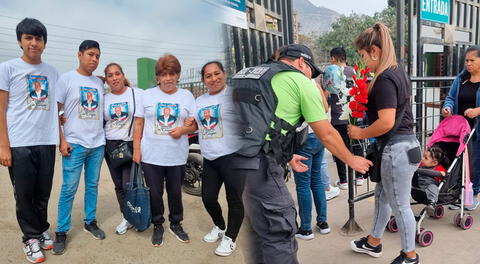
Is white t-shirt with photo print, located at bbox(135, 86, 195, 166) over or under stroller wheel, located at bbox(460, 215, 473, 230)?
over

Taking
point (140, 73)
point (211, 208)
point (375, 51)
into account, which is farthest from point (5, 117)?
point (375, 51)

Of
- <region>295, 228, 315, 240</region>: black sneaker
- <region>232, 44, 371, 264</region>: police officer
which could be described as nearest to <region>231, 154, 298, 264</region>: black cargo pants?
<region>232, 44, 371, 264</region>: police officer

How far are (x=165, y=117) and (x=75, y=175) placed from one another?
0.78 m

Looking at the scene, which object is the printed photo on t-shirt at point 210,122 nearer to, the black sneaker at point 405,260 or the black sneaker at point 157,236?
the black sneaker at point 157,236

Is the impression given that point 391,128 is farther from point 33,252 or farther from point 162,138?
point 33,252

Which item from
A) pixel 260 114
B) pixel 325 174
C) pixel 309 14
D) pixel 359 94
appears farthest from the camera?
pixel 309 14

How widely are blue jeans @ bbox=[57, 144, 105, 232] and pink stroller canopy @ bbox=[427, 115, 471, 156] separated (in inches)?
99.9

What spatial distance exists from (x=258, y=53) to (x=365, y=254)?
148 cm

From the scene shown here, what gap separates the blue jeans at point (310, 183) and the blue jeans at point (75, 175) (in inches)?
55.5

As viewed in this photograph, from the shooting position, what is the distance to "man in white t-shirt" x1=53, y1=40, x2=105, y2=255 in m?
2.37

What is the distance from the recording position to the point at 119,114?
102 inches

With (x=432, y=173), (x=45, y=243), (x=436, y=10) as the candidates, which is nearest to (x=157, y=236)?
(x=45, y=243)

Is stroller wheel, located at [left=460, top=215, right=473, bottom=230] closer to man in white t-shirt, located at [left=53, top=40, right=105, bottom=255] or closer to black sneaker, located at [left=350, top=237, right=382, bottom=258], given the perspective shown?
black sneaker, located at [left=350, top=237, right=382, bottom=258]

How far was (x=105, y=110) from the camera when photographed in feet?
8.46
